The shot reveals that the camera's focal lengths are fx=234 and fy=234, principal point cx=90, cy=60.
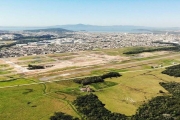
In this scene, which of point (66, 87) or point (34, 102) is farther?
point (66, 87)

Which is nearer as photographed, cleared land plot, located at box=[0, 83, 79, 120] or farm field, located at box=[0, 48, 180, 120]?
cleared land plot, located at box=[0, 83, 79, 120]

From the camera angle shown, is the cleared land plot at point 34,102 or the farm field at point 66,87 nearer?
the cleared land plot at point 34,102

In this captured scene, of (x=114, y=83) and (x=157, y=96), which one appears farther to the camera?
(x=114, y=83)

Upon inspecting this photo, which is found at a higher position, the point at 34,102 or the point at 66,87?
the point at 66,87

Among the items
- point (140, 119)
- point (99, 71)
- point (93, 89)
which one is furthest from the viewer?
point (99, 71)

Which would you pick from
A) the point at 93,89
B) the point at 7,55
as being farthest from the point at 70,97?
the point at 7,55

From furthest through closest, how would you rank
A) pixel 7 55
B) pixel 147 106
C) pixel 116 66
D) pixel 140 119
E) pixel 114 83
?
pixel 7 55 < pixel 116 66 < pixel 114 83 < pixel 147 106 < pixel 140 119

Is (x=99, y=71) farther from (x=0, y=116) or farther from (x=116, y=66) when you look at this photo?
(x=0, y=116)
